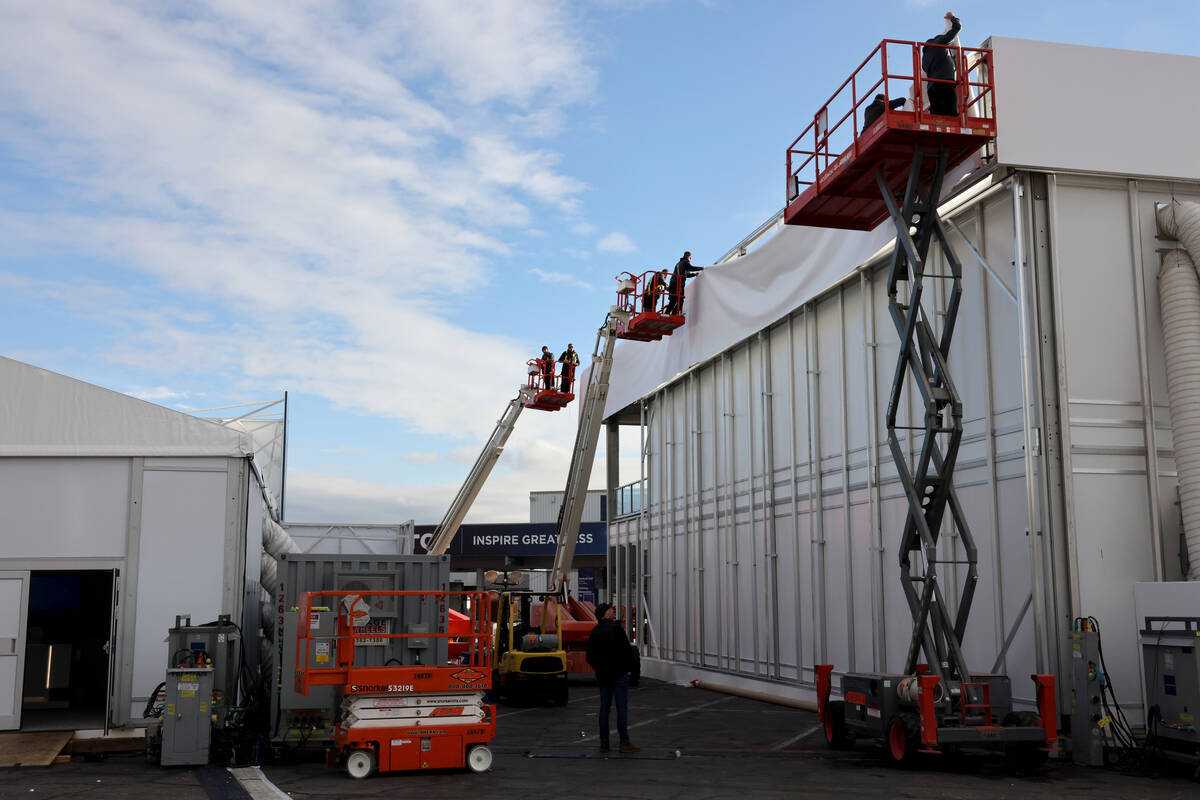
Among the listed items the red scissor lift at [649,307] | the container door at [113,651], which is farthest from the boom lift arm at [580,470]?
the container door at [113,651]

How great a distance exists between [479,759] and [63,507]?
317 inches

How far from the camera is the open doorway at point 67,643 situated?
19.0 meters

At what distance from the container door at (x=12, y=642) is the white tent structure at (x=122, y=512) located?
0.01 metres

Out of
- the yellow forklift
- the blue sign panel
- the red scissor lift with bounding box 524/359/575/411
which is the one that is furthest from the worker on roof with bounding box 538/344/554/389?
the blue sign panel

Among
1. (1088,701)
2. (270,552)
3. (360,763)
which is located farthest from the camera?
(270,552)

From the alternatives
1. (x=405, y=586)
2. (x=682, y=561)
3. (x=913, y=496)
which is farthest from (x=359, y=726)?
(x=682, y=561)

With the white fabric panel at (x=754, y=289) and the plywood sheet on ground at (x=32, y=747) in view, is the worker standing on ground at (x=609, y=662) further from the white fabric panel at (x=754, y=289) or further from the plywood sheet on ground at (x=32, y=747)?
the white fabric panel at (x=754, y=289)

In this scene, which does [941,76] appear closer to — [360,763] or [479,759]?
[479,759]

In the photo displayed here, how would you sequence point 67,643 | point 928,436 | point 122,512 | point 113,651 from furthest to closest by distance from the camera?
point 67,643, point 122,512, point 113,651, point 928,436

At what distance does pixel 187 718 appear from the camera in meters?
12.7

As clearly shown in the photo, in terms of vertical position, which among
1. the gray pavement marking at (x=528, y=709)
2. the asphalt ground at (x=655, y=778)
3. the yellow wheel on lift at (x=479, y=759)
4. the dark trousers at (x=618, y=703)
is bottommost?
the gray pavement marking at (x=528, y=709)

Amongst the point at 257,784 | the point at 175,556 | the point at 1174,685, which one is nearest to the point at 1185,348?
the point at 1174,685

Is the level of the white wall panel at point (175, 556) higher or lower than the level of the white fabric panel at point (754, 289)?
lower

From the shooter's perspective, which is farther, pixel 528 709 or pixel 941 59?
pixel 528 709
